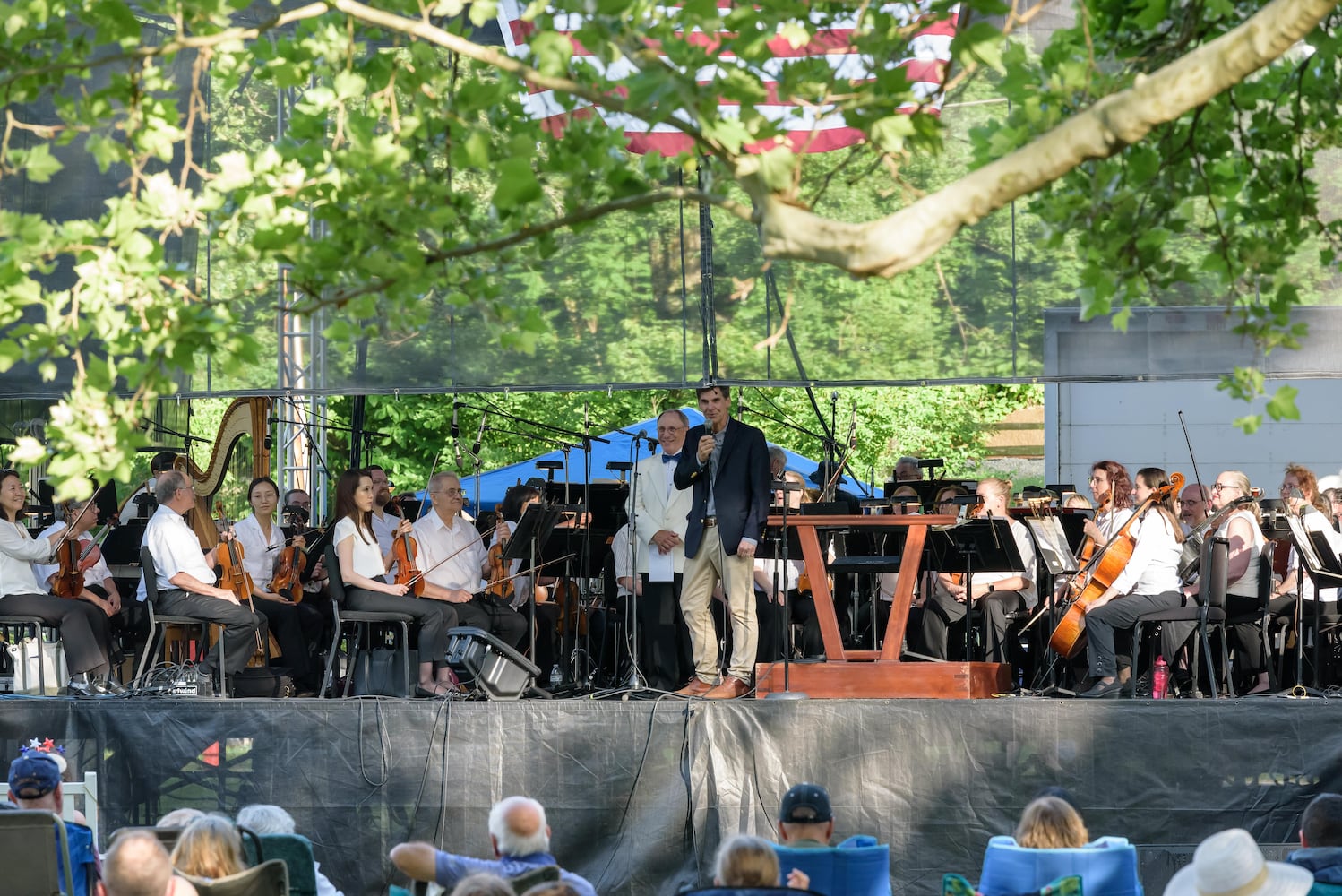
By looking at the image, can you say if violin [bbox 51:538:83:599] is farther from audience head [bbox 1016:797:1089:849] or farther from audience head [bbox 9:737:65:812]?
audience head [bbox 1016:797:1089:849]

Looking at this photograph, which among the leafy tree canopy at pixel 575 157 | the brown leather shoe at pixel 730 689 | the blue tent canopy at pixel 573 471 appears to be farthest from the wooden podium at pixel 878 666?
the blue tent canopy at pixel 573 471

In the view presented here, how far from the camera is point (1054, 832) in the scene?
6668 mm

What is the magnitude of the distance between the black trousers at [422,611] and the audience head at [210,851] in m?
5.18

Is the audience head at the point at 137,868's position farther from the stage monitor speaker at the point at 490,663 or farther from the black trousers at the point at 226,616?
the black trousers at the point at 226,616

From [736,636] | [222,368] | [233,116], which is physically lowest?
[736,636]

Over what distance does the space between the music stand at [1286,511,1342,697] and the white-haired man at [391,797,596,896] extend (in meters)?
6.28

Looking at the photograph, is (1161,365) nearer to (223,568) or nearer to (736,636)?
(736,636)

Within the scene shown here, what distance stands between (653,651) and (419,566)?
1.81 meters

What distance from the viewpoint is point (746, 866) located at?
5.95 metres

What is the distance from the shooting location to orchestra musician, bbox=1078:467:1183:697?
11.5m

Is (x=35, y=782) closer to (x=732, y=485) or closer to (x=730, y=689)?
(x=730, y=689)

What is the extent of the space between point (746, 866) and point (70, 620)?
7.24m

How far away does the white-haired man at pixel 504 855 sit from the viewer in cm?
→ 652

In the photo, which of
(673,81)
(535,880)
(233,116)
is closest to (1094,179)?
(673,81)
